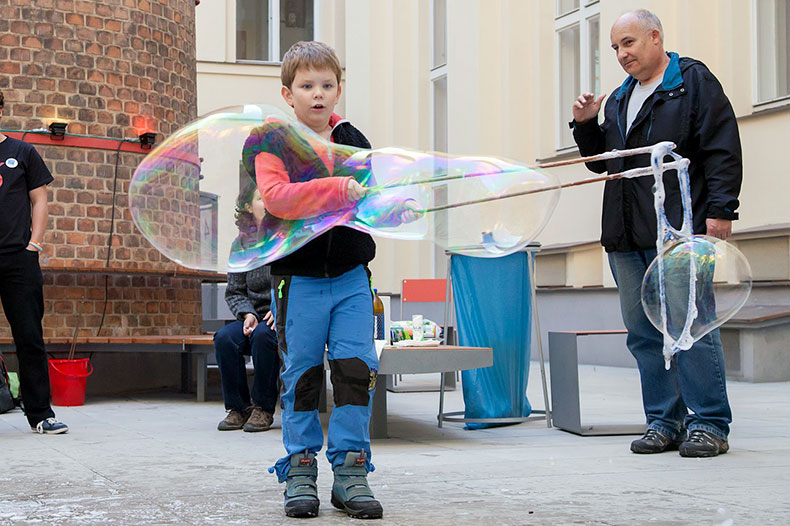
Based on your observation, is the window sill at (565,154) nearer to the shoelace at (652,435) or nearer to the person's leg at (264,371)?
the person's leg at (264,371)

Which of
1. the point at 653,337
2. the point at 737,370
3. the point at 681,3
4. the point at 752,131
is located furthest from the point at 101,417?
the point at 681,3

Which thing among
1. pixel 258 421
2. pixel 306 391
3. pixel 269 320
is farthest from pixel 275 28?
pixel 306 391

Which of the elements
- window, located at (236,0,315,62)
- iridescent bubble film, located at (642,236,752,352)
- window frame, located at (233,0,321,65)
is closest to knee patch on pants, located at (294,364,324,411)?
iridescent bubble film, located at (642,236,752,352)

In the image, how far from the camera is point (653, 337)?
5082mm

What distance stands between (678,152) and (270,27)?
16883 mm

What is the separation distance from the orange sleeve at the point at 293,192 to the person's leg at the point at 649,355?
1.98 metres

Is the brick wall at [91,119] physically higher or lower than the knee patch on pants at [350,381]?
higher

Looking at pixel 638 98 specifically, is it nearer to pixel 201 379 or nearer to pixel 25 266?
pixel 25 266

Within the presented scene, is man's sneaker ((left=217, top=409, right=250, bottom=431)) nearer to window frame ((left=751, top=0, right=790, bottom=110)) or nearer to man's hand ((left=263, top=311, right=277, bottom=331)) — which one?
man's hand ((left=263, top=311, right=277, bottom=331))

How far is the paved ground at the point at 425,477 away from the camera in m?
3.39

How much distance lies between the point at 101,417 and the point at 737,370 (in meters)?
5.51

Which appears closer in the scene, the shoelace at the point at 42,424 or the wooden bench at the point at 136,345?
the shoelace at the point at 42,424

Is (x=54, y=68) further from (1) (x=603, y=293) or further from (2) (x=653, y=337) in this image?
(1) (x=603, y=293)

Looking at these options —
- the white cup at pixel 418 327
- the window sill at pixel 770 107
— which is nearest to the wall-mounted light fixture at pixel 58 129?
the white cup at pixel 418 327
